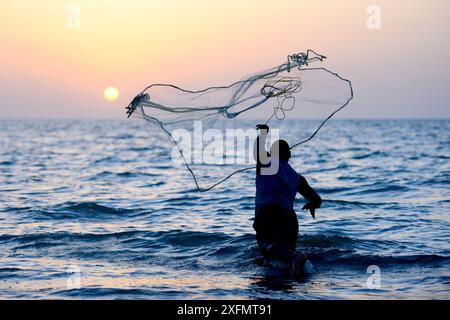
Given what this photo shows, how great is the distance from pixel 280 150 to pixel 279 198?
2.13 feet

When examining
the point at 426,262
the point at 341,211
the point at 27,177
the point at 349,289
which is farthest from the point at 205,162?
the point at 27,177

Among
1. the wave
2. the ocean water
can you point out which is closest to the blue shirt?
the ocean water

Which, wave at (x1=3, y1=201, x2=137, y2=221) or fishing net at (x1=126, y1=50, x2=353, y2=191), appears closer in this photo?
fishing net at (x1=126, y1=50, x2=353, y2=191)

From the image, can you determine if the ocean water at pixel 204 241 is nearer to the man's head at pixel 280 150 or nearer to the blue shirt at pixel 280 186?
the blue shirt at pixel 280 186

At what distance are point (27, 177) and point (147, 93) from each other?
1677 centimetres

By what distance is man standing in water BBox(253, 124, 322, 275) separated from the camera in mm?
8945

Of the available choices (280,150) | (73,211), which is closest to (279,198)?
(280,150)

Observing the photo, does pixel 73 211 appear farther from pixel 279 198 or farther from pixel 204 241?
pixel 279 198

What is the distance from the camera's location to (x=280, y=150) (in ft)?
29.4

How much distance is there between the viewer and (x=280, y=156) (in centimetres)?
898

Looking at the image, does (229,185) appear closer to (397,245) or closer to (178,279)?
(397,245)

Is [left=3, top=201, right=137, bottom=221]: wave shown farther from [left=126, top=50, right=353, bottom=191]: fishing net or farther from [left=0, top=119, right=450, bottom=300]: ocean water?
[left=126, top=50, right=353, bottom=191]: fishing net

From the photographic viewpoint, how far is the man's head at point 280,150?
8.93 meters

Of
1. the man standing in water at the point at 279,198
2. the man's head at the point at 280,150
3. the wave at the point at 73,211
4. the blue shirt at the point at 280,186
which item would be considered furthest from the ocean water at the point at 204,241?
the man's head at the point at 280,150
